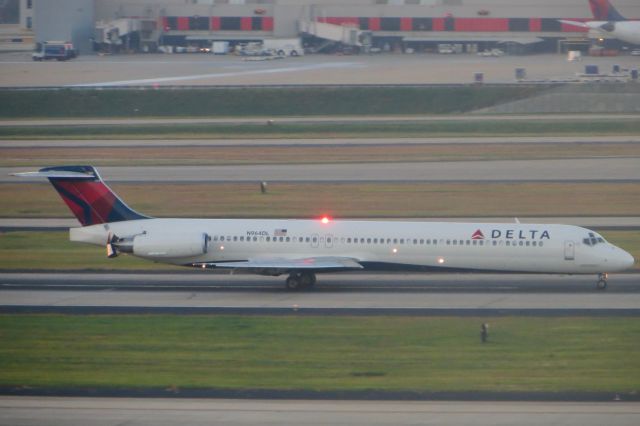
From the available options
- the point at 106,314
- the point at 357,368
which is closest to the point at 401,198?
the point at 106,314

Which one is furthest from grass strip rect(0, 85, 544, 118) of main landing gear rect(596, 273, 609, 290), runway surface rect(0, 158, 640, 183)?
main landing gear rect(596, 273, 609, 290)

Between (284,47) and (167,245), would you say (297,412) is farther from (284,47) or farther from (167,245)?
(284,47)

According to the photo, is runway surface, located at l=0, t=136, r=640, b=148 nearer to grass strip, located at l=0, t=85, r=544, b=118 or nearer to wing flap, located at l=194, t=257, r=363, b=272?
grass strip, located at l=0, t=85, r=544, b=118

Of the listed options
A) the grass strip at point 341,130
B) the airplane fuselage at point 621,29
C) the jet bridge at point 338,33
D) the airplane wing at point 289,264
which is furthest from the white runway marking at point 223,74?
the airplane wing at point 289,264

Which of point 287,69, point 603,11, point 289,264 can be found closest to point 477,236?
point 289,264

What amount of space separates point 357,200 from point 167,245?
20070 mm

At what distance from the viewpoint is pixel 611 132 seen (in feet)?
262

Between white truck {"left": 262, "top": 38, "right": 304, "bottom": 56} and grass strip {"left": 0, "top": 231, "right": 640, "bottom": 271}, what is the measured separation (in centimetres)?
9158

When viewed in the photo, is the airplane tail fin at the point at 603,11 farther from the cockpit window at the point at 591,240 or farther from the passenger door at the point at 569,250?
the passenger door at the point at 569,250

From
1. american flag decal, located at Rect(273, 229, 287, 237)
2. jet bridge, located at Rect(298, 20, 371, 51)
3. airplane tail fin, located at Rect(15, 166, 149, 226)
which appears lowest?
american flag decal, located at Rect(273, 229, 287, 237)

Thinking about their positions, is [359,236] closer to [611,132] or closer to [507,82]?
[611,132]

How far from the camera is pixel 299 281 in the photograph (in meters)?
37.9

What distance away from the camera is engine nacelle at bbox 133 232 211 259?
37.5 metres

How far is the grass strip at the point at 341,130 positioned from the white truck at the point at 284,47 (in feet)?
172
